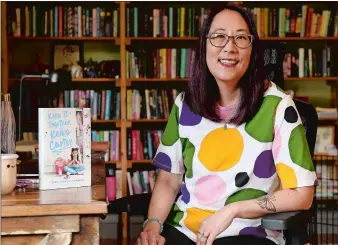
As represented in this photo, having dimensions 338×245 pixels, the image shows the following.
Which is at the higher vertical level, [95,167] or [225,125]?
[225,125]

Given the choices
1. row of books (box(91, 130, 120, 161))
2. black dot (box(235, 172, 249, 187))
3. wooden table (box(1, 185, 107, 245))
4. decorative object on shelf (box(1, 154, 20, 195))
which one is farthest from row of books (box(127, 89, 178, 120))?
wooden table (box(1, 185, 107, 245))

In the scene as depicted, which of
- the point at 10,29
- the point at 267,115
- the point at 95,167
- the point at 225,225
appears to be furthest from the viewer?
the point at 10,29

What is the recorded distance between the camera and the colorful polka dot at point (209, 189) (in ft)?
6.15

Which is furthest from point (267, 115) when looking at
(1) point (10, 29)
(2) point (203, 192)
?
(1) point (10, 29)

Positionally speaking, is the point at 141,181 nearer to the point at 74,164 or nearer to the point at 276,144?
the point at 276,144

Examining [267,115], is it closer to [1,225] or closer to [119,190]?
[1,225]

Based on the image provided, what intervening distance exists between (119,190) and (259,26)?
1.64 meters

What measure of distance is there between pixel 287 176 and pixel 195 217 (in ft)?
1.06

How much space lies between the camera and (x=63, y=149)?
165 cm

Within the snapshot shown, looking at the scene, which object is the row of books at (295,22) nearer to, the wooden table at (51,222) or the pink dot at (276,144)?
the pink dot at (276,144)

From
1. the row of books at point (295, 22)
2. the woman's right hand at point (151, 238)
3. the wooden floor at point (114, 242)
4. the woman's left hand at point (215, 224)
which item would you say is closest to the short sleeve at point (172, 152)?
the woman's right hand at point (151, 238)

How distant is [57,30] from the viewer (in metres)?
4.55

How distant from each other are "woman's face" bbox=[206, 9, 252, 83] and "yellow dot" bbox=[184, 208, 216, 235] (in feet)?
1.38

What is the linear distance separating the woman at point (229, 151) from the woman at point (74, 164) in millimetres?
348
